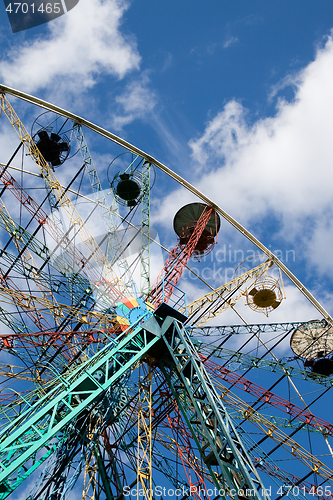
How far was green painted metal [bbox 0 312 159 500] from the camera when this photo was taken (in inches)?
523

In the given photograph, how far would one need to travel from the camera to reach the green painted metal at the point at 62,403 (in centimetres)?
1329

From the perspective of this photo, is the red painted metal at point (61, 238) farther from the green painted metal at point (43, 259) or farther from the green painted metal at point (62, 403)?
the green painted metal at point (62, 403)

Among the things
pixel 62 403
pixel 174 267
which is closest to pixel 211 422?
pixel 62 403

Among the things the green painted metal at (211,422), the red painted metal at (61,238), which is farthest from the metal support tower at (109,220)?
the green painted metal at (211,422)

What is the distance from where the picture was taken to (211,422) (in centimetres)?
1502

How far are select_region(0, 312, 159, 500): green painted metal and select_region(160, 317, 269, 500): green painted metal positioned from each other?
3.46ft

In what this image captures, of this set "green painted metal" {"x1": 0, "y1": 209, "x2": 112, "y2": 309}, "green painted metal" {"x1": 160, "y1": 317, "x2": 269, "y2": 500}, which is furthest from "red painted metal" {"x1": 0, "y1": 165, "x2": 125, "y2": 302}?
"green painted metal" {"x1": 160, "y1": 317, "x2": 269, "y2": 500}

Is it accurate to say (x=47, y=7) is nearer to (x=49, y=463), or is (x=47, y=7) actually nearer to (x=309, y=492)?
(x=49, y=463)

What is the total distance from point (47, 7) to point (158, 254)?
14.0m

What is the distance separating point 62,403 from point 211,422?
5.12 meters

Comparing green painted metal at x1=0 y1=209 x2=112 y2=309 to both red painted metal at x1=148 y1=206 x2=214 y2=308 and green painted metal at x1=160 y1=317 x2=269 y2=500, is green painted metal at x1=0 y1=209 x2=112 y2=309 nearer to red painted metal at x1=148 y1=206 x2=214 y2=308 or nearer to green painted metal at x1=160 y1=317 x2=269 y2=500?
red painted metal at x1=148 y1=206 x2=214 y2=308

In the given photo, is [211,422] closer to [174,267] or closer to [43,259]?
[174,267]

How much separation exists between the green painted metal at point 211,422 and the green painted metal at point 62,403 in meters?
1.05

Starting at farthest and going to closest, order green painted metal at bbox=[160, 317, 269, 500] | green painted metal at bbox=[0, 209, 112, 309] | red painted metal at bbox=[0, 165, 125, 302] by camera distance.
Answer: red painted metal at bbox=[0, 165, 125, 302] < green painted metal at bbox=[0, 209, 112, 309] < green painted metal at bbox=[160, 317, 269, 500]
